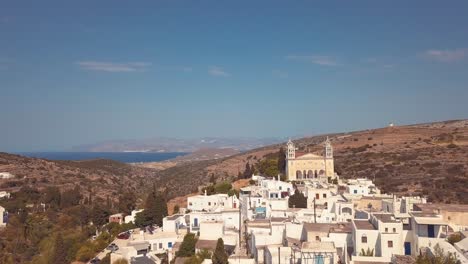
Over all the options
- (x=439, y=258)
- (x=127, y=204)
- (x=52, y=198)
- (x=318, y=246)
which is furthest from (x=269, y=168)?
(x=439, y=258)

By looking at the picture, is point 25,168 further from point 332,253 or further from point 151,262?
point 332,253

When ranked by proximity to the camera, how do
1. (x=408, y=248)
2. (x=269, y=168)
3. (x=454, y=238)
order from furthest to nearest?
1. (x=269, y=168)
2. (x=408, y=248)
3. (x=454, y=238)

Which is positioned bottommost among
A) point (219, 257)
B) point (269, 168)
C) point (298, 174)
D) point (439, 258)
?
point (219, 257)

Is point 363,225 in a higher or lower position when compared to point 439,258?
higher

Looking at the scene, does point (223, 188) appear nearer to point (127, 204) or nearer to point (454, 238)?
point (127, 204)

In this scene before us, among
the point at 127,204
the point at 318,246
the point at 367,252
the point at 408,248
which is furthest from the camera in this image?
the point at 127,204

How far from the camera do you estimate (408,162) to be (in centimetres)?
6212

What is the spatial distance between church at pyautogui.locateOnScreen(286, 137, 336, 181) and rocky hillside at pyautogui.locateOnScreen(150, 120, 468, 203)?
4.93 meters

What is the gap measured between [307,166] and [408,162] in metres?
18.0

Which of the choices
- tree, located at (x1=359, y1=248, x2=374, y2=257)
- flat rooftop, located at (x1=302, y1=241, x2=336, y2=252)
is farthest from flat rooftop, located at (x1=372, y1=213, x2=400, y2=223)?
flat rooftop, located at (x1=302, y1=241, x2=336, y2=252)

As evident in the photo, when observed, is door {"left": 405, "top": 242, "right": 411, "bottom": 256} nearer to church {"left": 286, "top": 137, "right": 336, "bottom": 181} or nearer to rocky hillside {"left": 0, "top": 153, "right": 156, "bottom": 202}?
church {"left": 286, "top": 137, "right": 336, "bottom": 181}

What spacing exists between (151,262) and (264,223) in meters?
7.42

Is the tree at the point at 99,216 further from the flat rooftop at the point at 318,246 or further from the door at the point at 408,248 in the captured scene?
the door at the point at 408,248

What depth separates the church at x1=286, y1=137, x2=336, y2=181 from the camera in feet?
169
